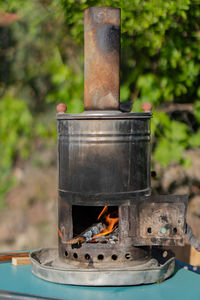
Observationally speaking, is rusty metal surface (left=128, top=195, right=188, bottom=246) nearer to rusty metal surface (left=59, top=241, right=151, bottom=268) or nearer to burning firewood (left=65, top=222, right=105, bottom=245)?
rusty metal surface (left=59, top=241, right=151, bottom=268)

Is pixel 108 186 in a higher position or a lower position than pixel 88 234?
higher

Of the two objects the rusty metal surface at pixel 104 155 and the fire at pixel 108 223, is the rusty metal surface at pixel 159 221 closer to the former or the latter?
the rusty metal surface at pixel 104 155

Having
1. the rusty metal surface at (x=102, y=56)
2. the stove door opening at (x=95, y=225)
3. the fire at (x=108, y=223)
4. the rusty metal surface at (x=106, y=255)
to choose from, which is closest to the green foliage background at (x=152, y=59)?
the rusty metal surface at (x=102, y=56)

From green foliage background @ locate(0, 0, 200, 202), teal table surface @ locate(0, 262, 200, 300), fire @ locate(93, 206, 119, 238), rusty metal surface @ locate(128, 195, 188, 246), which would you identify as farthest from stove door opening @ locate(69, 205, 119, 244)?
green foliage background @ locate(0, 0, 200, 202)

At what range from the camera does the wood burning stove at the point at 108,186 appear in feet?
13.0

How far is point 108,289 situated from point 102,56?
180 centimetres

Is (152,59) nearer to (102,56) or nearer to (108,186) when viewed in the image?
(102,56)

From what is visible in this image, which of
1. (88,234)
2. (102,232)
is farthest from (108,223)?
(88,234)

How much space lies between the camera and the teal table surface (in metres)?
3.71

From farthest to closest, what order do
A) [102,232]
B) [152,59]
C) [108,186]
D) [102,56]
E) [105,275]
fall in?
[152,59], [102,232], [102,56], [108,186], [105,275]

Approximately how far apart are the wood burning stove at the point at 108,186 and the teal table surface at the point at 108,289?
0.06 m

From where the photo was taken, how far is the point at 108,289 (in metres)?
3.85

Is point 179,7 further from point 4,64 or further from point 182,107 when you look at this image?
point 4,64

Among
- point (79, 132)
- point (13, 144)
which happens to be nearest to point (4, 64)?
point (13, 144)
